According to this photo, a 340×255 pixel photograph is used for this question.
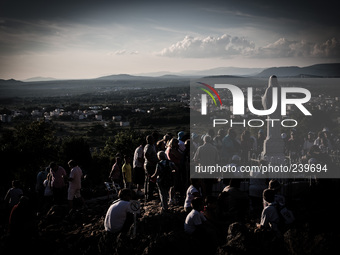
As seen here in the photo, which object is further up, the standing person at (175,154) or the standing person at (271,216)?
the standing person at (175,154)

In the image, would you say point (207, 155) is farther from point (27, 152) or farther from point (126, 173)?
point (27, 152)

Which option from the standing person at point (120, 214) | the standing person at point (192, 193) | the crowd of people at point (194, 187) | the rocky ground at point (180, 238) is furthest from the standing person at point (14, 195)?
the standing person at point (192, 193)

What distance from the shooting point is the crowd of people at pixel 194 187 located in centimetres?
658

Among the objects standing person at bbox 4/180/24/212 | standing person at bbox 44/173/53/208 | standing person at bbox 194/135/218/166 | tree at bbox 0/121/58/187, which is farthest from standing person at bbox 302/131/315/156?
tree at bbox 0/121/58/187

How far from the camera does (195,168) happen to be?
29.0 ft

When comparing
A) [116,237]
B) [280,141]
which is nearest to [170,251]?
[116,237]

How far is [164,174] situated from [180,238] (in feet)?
5.81

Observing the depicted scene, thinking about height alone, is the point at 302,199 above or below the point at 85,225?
above

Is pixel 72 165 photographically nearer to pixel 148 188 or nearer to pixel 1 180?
pixel 148 188

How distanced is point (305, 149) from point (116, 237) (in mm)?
8370

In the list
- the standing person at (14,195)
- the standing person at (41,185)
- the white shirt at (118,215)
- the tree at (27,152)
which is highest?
the white shirt at (118,215)

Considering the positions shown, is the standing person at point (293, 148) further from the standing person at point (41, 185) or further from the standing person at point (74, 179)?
the standing person at point (41, 185)

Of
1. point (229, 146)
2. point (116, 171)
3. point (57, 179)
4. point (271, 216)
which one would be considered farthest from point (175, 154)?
point (57, 179)

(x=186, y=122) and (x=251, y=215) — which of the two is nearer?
(x=251, y=215)
